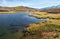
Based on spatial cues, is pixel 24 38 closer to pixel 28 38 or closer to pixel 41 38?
pixel 28 38

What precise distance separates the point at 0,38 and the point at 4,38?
2.94 ft

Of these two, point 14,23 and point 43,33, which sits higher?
point 43,33

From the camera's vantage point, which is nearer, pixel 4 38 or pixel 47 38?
pixel 47 38

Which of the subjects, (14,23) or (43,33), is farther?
(14,23)

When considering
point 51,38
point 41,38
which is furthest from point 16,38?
point 51,38

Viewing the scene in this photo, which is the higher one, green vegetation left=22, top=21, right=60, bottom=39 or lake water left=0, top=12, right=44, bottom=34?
green vegetation left=22, top=21, right=60, bottom=39

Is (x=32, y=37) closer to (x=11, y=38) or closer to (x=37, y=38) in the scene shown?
(x=37, y=38)

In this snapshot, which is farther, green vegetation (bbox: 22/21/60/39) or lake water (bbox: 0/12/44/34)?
Result: lake water (bbox: 0/12/44/34)

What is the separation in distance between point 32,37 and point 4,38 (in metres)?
5.78

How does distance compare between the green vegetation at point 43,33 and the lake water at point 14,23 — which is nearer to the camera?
the green vegetation at point 43,33

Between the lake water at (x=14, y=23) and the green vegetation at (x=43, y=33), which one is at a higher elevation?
the green vegetation at (x=43, y=33)

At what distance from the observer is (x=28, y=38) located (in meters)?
27.3

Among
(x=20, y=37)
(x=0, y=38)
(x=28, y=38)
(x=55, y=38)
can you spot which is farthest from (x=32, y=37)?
(x=0, y=38)

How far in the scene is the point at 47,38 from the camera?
2530 cm
